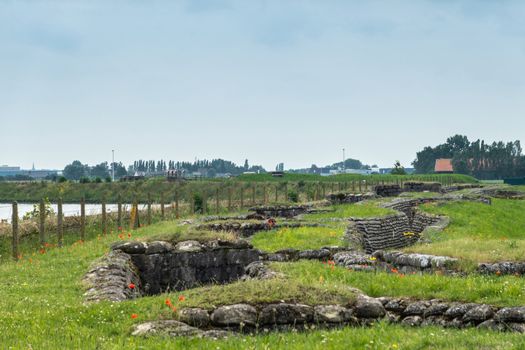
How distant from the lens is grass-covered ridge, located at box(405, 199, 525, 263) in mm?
16156

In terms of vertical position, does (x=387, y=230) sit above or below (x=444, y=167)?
below

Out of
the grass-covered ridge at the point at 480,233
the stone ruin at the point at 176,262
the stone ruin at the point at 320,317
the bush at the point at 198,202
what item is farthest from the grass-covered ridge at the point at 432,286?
the bush at the point at 198,202

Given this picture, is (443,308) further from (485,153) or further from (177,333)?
(485,153)

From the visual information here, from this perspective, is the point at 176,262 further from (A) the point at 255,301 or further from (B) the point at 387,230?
(B) the point at 387,230

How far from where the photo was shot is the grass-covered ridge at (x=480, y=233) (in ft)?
53.0

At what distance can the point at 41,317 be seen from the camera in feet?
32.9

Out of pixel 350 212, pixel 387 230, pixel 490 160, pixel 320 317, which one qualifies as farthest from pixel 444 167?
pixel 320 317

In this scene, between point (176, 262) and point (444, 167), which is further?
point (444, 167)

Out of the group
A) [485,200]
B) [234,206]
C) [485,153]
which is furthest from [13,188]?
[485,153]

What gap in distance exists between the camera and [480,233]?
33688 millimetres

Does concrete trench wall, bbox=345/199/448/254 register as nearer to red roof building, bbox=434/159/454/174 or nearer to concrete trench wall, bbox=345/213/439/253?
concrete trench wall, bbox=345/213/439/253

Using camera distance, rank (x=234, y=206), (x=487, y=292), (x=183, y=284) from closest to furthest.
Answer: (x=487, y=292) < (x=183, y=284) < (x=234, y=206)

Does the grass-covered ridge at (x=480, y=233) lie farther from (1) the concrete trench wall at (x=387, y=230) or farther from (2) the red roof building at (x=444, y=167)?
(2) the red roof building at (x=444, y=167)

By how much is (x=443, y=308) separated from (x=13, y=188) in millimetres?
108226
